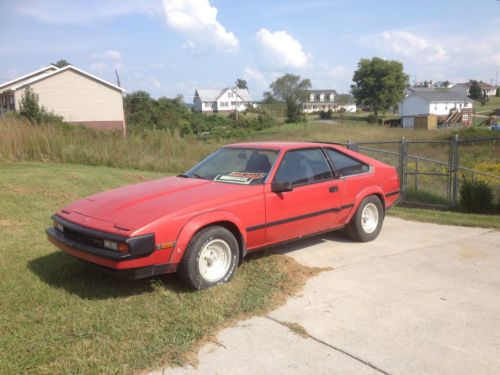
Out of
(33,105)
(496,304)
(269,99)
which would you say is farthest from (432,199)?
(269,99)

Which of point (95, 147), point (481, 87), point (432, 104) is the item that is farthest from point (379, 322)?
point (481, 87)

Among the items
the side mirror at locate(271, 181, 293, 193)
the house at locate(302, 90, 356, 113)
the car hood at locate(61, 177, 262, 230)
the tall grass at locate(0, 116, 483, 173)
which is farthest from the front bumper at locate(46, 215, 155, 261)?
the house at locate(302, 90, 356, 113)

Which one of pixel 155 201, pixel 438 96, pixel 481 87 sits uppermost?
pixel 481 87

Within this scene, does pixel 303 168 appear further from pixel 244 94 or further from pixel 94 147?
pixel 244 94

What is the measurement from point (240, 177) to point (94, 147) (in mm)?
11967

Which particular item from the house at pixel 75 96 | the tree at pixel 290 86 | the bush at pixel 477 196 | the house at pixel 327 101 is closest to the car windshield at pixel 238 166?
the bush at pixel 477 196

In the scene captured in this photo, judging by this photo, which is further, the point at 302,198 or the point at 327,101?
the point at 327,101

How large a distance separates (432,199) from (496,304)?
607 centimetres

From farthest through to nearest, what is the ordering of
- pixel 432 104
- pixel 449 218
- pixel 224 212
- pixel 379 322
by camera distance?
pixel 432 104
pixel 449 218
pixel 224 212
pixel 379 322

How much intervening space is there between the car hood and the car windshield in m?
0.16

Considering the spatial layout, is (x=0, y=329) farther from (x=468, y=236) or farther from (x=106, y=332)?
(x=468, y=236)

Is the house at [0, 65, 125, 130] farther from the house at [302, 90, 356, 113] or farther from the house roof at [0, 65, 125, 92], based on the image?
the house at [302, 90, 356, 113]

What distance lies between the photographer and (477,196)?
8.98m

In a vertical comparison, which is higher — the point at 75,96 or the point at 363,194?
the point at 75,96
